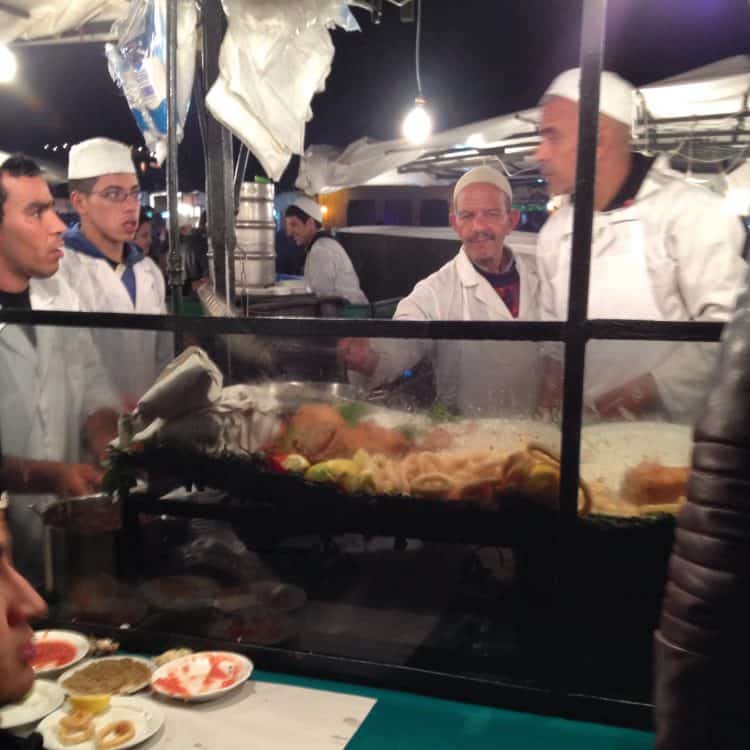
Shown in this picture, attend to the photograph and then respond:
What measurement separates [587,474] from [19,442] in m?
1.94

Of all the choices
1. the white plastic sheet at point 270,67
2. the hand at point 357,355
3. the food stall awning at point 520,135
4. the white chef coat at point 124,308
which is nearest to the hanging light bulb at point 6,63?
the white chef coat at point 124,308

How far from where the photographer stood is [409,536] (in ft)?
6.42

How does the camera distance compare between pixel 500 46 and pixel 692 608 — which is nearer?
pixel 692 608

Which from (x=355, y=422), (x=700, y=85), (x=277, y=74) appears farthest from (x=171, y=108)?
(x=700, y=85)

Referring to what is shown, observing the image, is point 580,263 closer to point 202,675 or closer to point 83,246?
point 202,675

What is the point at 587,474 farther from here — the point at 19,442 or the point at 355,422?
the point at 19,442

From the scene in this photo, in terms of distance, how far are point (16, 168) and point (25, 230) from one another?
0.25 m

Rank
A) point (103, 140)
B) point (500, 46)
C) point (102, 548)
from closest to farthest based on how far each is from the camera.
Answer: point (102, 548), point (103, 140), point (500, 46)

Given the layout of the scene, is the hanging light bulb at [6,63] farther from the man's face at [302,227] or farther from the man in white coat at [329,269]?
the man's face at [302,227]

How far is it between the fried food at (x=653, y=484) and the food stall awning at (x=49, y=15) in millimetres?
2468

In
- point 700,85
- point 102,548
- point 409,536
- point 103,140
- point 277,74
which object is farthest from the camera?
point 700,85

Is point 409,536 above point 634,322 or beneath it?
beneath

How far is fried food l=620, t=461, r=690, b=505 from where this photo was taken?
5.70 ft

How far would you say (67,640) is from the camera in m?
2.18
